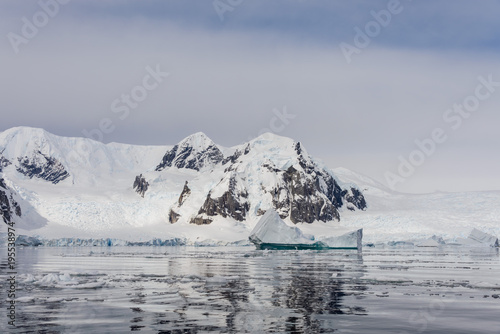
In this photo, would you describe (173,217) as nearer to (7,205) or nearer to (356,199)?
(7,205)

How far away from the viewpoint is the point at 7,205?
14650 cm

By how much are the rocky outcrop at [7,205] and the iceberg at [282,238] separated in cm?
7648

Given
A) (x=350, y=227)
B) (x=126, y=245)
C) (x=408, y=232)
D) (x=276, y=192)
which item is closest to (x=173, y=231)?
(x=126, y=245)

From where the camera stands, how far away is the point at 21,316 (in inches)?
653

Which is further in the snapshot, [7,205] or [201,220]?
[201,220]

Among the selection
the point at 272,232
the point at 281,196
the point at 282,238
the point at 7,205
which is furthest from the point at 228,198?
the point at 272,232

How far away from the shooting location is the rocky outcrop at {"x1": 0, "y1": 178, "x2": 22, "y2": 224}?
141 meters

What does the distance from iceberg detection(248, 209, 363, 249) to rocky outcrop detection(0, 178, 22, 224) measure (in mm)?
76479

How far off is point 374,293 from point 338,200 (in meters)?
175

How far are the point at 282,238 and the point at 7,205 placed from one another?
288 feet

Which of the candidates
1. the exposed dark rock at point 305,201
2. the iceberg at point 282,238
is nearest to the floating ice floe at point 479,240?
the iceberg at point 282,238

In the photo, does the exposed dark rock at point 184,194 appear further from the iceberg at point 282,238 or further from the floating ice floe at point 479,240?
the floating ice floe at point 479,240

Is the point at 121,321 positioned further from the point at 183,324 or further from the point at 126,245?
the point at 126,245

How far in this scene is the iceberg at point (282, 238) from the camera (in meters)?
91.3
